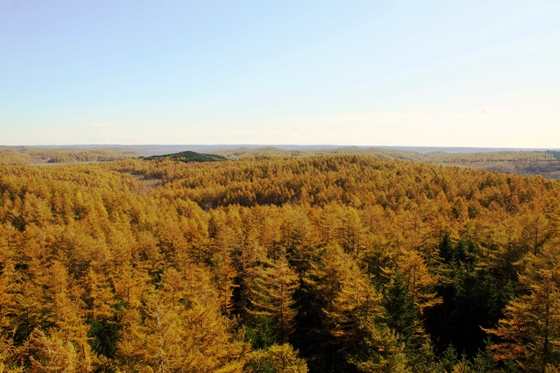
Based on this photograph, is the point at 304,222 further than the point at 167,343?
Yes

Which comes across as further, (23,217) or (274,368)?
(23,217)

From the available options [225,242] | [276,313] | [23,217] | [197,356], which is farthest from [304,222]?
[23,217]

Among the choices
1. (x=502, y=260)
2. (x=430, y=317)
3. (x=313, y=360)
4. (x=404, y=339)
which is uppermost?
(x=502, y=260)

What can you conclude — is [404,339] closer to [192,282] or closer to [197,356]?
[197,356]

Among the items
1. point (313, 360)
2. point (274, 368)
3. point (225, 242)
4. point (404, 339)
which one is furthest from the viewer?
point (225, 242)

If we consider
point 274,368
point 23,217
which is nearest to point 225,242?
point 274,368

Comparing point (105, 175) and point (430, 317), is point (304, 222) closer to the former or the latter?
point (430, 317)

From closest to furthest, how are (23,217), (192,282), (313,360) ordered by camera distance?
1. (313,360)
2. (192,282)
3. (23,217)

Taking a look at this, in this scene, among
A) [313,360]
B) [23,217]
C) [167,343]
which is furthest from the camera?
[23,217]

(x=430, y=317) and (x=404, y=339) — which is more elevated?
(x=404, y=339)
